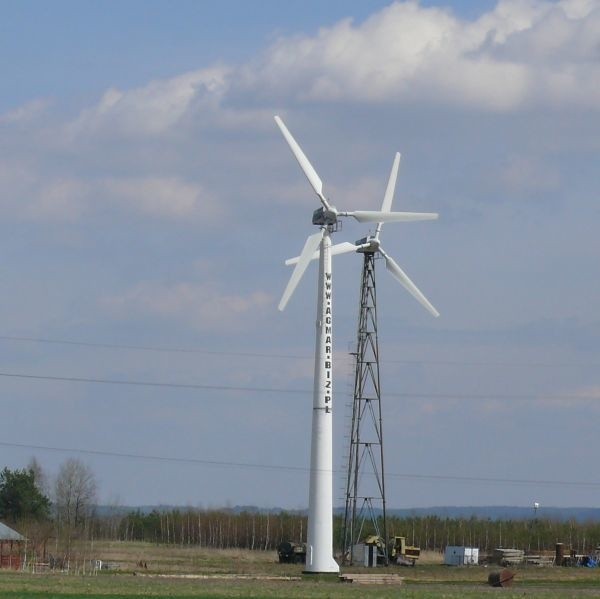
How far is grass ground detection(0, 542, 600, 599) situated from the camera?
47.2 m

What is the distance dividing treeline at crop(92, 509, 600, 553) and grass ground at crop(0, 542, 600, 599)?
96.9ft

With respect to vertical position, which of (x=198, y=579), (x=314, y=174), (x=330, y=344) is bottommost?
(x=198, y=579)

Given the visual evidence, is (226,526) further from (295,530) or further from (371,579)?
(371,579)

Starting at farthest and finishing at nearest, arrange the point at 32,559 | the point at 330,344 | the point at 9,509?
1. the point at 9,509
2. the point at 32,559
3. the point at 330,344

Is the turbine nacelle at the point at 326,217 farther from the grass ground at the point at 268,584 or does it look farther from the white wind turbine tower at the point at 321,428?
the grass ground at the point at 268,584

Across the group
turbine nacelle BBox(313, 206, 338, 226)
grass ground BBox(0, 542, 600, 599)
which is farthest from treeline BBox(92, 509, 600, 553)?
turbine nacelle BBox(313, 206, 338, 226)

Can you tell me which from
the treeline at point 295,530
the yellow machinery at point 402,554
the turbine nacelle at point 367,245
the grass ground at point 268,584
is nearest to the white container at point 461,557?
the yellow machinery at point 402,554

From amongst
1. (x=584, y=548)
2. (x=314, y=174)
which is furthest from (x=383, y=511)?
(x=584, y=548)

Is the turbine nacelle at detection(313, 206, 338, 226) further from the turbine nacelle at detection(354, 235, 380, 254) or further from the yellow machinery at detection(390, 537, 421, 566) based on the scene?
the yellow machinery at detection(390, 537, 421, 566)

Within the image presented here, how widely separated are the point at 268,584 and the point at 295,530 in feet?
217

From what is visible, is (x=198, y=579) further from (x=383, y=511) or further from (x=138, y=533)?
(x=138, y=533)

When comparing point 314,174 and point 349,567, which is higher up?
point 314,174

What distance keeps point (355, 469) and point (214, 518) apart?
59336mm

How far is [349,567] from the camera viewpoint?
246ft
